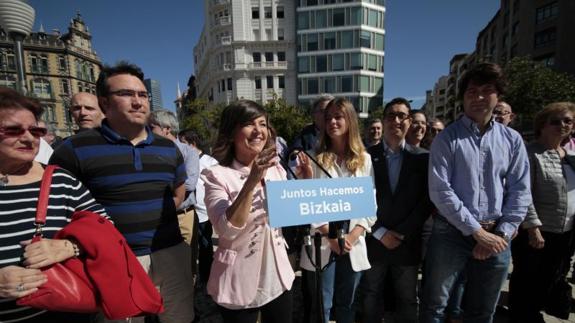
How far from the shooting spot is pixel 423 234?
106 inches

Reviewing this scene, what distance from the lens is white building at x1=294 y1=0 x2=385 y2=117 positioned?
36656mm

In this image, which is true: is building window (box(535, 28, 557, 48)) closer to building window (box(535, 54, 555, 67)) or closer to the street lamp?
building window (box(535, 54, 555, 67))

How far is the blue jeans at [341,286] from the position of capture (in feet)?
7.66

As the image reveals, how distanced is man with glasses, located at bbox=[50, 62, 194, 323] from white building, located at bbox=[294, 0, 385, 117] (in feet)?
120

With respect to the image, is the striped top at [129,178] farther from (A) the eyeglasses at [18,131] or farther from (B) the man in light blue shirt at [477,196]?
(B) the man in light blue shirt at [477,196]

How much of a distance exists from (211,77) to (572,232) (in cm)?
4523

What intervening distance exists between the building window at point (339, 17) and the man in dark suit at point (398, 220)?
3998 centimetres

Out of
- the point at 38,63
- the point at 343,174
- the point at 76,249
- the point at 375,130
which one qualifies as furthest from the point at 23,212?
the point at 38,63

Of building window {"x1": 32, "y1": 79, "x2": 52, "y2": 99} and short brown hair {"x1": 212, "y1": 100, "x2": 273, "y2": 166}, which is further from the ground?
building window {"x1": 32, "y1": 79, "x2": 52, "y2": 99}

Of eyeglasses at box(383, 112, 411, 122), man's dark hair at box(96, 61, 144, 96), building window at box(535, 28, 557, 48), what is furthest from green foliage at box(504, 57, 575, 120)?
man's dark hair at box(96, 61, 144, 96)

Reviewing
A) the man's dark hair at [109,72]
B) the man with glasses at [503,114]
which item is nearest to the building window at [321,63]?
the man with glasses at [503,114]

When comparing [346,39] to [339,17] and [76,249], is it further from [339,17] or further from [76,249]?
[76,249]

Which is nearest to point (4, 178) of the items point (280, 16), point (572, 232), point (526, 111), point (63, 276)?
point (63, 276)

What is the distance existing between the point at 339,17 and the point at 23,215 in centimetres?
4210
